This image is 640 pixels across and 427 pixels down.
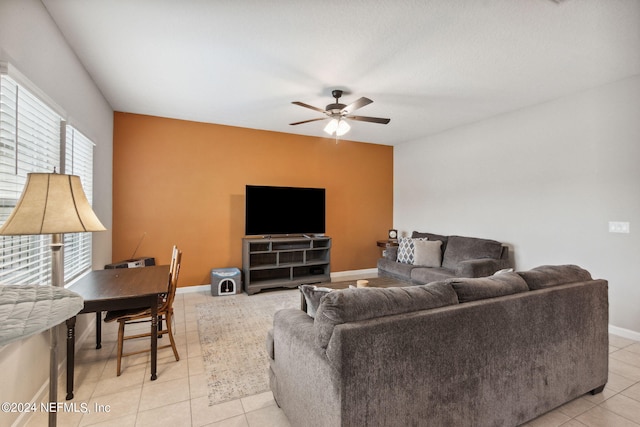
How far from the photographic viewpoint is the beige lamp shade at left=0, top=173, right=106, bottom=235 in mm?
1279

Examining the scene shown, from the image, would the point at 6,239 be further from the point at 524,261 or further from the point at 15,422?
the point at 524,261

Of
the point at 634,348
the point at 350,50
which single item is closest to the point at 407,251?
the point at 634,348

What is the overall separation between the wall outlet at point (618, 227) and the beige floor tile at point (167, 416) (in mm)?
4257

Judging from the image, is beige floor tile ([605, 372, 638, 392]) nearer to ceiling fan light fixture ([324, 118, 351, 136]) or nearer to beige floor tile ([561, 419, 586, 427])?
beige floor tile ([561, 419, 586, 427])

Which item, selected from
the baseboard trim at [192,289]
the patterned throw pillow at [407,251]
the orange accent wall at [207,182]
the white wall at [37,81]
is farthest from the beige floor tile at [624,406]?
the baseboard trim at [192,289]

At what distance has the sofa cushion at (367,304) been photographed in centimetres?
129

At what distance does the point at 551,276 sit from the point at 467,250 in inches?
92.5

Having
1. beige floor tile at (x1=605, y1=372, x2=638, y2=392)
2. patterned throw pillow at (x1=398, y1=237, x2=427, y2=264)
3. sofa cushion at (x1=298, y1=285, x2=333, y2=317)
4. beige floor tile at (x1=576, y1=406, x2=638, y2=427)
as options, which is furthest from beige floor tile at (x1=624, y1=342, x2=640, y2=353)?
sofa cushion at (x1=298, y1=285, x2=333, y2=317)

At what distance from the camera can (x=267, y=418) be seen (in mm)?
1846

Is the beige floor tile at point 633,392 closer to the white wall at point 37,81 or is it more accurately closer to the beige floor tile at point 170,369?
the beige floor tile at point 170,369

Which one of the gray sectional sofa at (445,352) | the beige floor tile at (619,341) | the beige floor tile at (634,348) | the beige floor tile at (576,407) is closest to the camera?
the gray sectional sofa at (445,352)

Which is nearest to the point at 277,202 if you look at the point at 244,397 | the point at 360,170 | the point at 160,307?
the point at 360,170

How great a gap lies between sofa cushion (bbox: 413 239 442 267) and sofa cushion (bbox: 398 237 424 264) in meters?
0.06

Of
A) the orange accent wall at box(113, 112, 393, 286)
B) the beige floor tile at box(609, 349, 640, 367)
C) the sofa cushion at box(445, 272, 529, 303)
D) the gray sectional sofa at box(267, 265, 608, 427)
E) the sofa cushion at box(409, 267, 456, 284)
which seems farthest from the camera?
the orange accent wall at box(113, 112, 393, 286)
